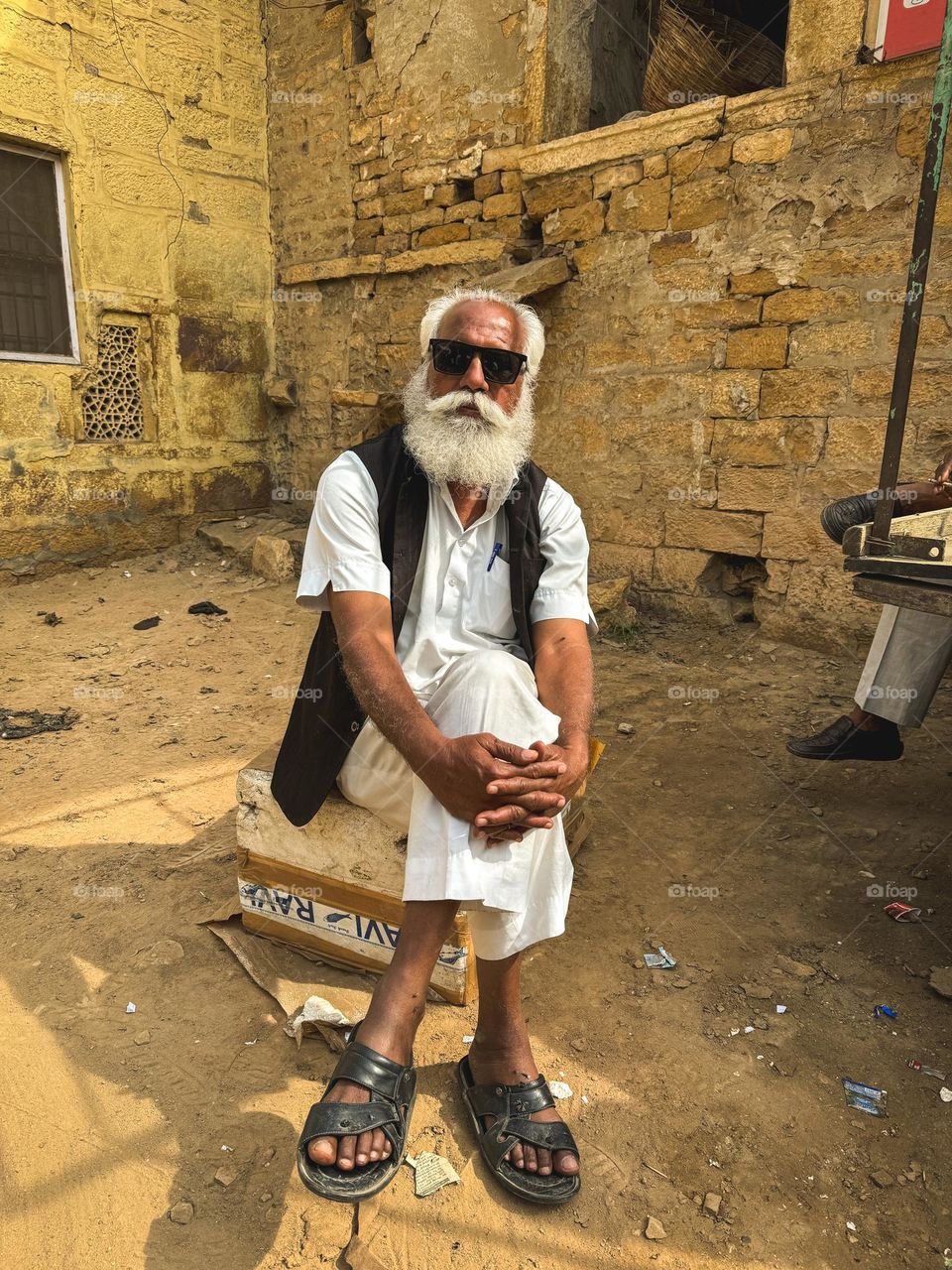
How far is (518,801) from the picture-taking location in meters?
1.61

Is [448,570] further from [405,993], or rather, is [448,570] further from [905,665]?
[905,665]

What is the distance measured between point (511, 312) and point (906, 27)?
3.29 metres

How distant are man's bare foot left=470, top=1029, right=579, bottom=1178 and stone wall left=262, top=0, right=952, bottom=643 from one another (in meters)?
3.44

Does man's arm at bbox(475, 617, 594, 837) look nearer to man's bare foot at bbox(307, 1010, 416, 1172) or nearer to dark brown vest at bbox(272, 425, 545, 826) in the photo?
dark brown vest at bbox(272, 425, 545, 826)

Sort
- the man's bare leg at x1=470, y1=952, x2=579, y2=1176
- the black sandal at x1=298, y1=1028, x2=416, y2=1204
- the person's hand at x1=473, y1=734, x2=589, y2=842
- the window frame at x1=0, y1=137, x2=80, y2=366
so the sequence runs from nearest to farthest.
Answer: the black sandal at x1=298, y1=1028, x2=416, y2=1204 < the person's hand at x1=473, y1=734, x2=589, y2=842 < the man's bare leg at x1=470, y1=952, x2=579, y2=1176 < the window frame at x1=0, y1=137, x2=80, y2=366

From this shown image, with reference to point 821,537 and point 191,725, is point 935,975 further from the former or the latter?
point 191,725

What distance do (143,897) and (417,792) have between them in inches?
50.6

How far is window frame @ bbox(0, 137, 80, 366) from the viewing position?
575 cm

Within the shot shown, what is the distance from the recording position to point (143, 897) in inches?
98.0

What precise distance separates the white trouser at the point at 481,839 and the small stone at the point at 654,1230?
0.54 metres
